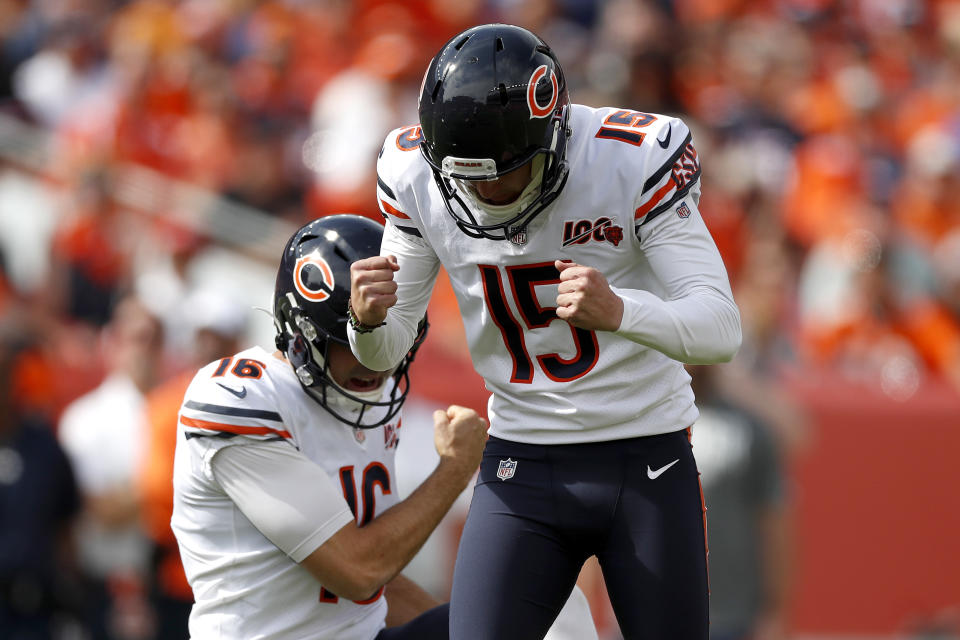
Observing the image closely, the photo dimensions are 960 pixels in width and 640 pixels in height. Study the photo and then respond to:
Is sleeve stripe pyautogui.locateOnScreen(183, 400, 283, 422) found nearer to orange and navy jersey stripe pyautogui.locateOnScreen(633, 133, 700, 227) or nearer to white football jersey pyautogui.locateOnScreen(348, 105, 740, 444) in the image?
white football jersey pyautogui.locateOnScreen(348, 105, 740, 444)

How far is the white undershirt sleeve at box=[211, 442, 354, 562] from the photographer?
347cm

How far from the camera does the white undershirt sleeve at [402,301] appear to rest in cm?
331

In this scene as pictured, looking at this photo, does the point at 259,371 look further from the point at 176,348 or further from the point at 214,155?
the point at 214,155

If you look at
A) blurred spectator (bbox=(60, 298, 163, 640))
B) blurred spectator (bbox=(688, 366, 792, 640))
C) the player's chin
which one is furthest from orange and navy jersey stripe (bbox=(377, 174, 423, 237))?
blurred spectator (bbox=(60, 298, 163, 640))

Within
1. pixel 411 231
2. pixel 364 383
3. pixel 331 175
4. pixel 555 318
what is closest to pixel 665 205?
pixel 555 318

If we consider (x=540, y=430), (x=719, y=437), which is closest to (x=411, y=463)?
(x=719, y=437)

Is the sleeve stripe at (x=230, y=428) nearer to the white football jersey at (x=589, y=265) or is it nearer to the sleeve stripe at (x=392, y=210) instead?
the white football jersey at (x=589, y=265)

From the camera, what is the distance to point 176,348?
7207 millimetres

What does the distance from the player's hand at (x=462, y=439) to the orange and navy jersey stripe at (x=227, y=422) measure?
1.35 ft

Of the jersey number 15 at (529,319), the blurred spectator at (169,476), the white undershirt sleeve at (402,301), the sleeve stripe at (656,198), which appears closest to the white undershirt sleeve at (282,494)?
the white undershirt sleeve at (402,301)

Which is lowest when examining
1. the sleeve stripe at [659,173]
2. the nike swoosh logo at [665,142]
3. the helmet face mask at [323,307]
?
the helmet face mask at [323,307]

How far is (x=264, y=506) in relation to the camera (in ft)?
11.4

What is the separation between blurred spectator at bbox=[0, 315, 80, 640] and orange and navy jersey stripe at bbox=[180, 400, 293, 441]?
9.22 feet

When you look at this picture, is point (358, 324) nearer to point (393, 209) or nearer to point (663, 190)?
point (393, 209)
